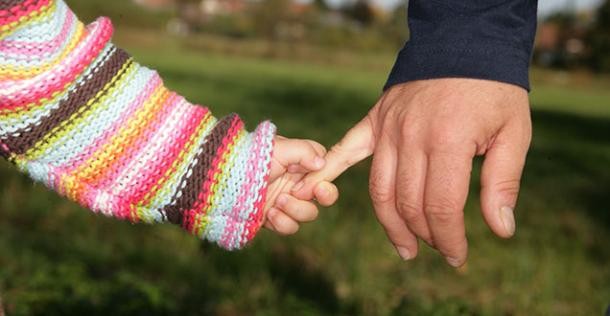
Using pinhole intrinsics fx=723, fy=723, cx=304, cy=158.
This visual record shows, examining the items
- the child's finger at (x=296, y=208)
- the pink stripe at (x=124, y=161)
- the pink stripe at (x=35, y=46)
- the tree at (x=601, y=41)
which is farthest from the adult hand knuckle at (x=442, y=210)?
the tree at (x=601, y=41)

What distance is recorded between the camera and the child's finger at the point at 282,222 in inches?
69.8

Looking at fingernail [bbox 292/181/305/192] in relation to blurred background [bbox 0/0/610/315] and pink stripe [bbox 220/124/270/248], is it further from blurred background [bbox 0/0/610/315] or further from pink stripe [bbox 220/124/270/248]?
blurred background [bbox 0/0/610/315]

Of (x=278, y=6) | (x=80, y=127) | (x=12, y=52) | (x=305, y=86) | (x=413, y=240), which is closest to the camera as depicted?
(x=12, y=52)

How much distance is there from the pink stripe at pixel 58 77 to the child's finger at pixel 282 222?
566 millimetres

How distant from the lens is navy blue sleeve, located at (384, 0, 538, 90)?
1503 mm

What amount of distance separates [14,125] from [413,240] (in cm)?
92

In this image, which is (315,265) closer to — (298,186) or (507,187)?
(298,186)

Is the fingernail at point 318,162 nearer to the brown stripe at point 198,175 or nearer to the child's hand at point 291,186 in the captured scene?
the child's hand at point 291,186

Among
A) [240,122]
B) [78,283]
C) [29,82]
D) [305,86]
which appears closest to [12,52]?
[29,82]

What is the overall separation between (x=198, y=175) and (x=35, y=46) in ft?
1.44

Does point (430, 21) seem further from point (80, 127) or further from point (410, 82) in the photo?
point (80, 127)

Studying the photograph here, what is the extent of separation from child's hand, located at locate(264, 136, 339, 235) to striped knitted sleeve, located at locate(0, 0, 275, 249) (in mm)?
69

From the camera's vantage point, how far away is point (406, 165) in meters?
1.52

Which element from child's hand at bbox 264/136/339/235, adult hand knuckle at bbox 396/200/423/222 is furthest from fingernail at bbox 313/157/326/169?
adult hand knuckle at bbox 396/200/423/222
